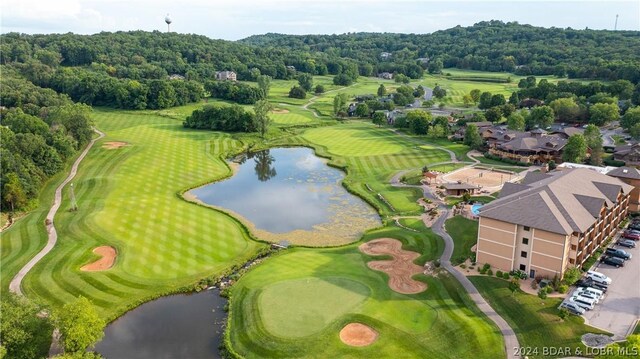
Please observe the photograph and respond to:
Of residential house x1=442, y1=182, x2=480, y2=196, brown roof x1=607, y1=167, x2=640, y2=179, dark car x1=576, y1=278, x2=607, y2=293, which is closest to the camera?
dark car x1=576, y1=278, x2=607, y2=293

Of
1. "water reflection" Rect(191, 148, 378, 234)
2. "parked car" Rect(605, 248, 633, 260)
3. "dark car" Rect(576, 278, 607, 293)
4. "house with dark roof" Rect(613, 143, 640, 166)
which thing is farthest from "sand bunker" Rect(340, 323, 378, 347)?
"house with dark roof" Rect(613, 143, 640, 166)

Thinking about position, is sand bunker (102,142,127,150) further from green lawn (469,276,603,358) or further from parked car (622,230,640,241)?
parked car (622,230,640,241)

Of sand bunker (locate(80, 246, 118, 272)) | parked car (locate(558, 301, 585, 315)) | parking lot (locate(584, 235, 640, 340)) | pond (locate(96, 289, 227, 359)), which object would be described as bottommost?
pond (locate(96, 289, 227, 359))

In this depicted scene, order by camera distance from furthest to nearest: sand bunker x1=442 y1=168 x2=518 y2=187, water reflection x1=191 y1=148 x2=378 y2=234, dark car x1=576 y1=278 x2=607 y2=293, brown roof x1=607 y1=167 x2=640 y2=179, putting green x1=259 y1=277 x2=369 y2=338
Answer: sand bunker x1=442 y1=168 x2=518 y2=187 → water reflection x1=191 y1=148 x2=378 y2=234 → brown roof x1=607 y1=167 x2=640 y2=179 → dark car x1=576 y1=278 x2=607 y2=293 → putting green x1=259 y1=277 x2=369 y2=338

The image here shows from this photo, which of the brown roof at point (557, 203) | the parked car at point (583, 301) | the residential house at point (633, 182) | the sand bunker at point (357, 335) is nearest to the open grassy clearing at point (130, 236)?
the sand bunker at point (357, 335)

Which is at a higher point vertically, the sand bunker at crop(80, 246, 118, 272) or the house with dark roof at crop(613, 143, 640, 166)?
the house with dark roof at crop(613, 143, 640, 166)

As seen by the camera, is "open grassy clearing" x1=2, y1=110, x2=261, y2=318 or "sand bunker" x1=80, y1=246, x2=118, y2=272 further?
"sand bunker" x1=80, y1=246, x2=118, y2=272

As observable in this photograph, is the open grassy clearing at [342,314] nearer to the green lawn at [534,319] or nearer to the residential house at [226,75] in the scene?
the green lawn at [534,319]
